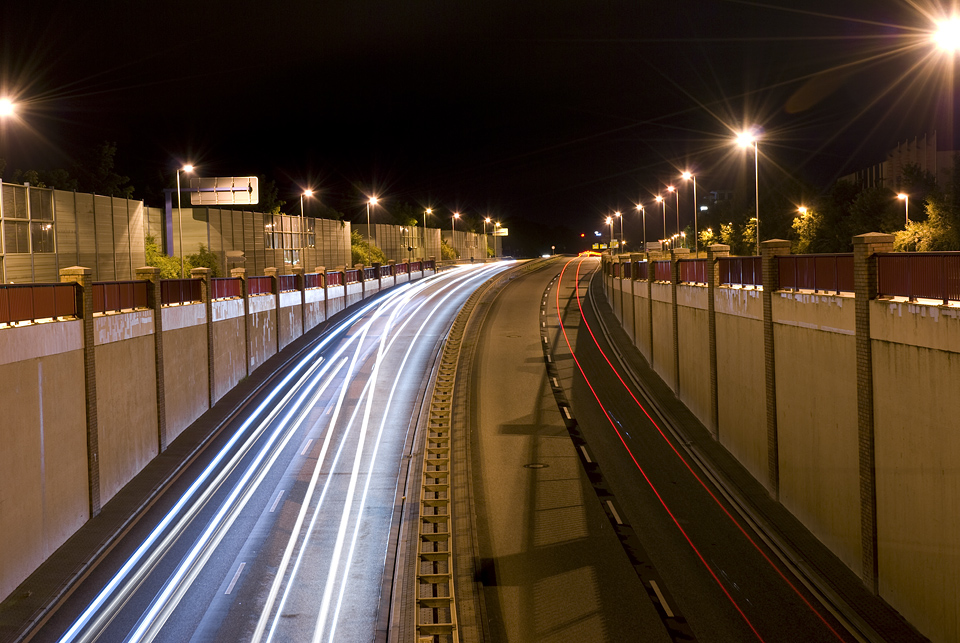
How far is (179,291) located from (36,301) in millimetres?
11134

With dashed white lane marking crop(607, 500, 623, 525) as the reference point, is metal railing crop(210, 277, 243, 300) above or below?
above

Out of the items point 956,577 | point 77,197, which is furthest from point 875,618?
point 77,197

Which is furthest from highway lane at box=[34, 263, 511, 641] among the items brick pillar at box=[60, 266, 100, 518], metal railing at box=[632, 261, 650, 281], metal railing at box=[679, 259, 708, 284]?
metal railing at box=[632, 261, 650, 281]

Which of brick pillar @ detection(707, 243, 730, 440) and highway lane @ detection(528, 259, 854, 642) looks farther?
brick pillar @ detection(707, 243, 730, 440)

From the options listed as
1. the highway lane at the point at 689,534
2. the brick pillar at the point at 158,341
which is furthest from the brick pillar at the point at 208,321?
the highway lane at the point at 689,534

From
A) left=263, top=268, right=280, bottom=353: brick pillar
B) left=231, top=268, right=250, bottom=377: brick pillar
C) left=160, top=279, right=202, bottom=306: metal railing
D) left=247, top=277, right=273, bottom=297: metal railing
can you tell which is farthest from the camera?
left=263, top=268, right=280, bottom=353: brick pillar

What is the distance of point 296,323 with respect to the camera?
47.6 m

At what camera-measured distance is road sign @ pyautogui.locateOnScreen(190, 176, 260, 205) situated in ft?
183

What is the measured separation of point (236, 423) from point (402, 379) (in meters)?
9.38

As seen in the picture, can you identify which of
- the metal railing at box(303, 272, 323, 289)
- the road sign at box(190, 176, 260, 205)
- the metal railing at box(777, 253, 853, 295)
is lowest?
the metal railing at box(777, 253, 853, 295)

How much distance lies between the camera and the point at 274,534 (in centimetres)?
2117

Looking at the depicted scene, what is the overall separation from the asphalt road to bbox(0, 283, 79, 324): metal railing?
13041mm

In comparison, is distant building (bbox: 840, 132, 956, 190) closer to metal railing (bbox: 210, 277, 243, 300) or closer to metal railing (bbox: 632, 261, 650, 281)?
metal railing (bbox: 632, 261, 650, 281)

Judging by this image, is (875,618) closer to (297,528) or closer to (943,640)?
(943,640)
